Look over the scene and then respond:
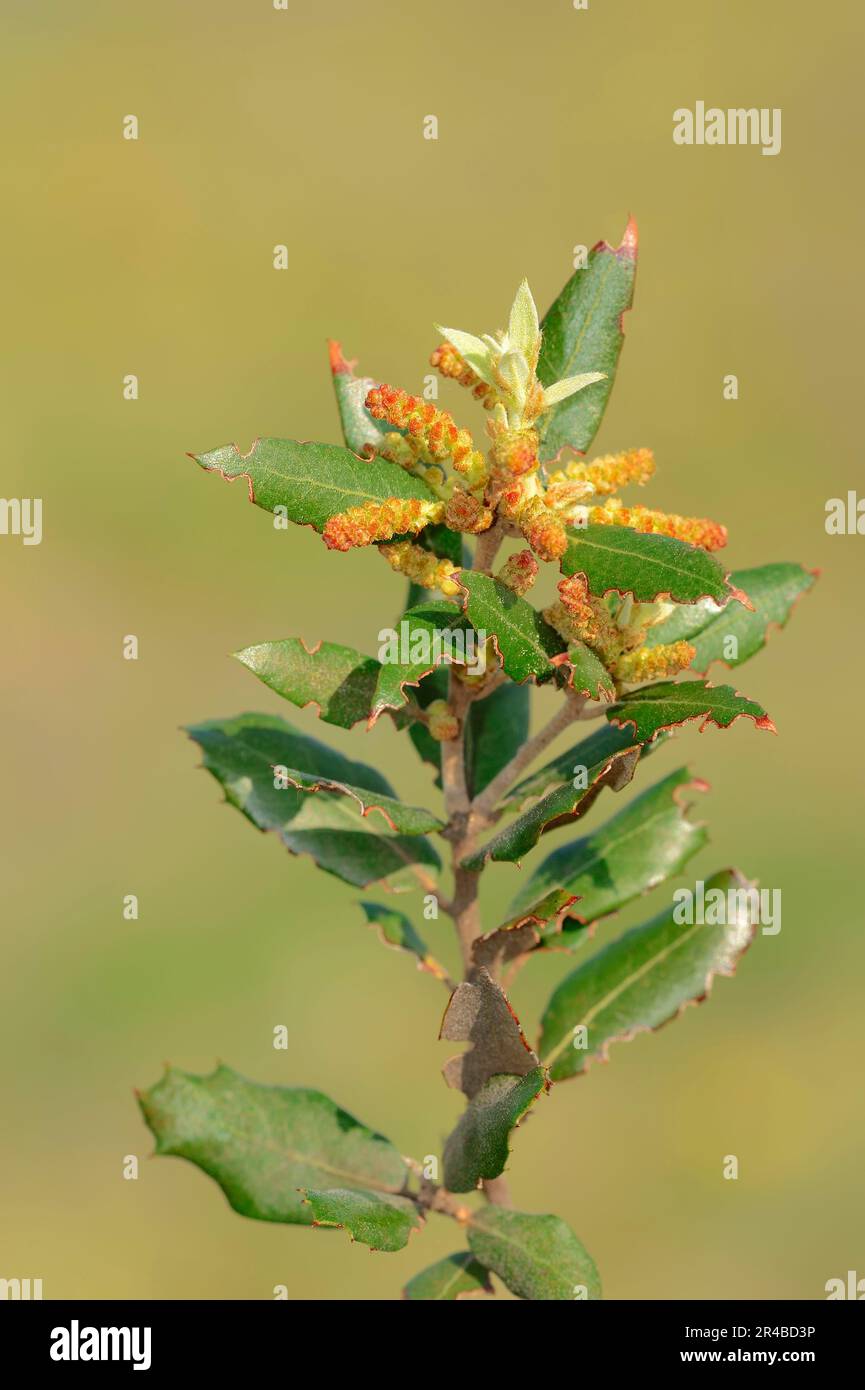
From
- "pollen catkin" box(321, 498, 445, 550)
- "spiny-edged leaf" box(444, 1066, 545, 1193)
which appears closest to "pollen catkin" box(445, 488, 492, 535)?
"pollen catkin" box(321, 498, 445, 550)

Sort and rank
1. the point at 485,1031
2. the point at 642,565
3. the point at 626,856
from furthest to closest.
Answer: the point at 626,856
the point at 485,1031
the point at 642,565

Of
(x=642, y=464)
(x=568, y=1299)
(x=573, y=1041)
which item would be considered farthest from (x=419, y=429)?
(x=568, y=1299)

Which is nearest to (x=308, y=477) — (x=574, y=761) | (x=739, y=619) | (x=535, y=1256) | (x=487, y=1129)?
(x=574, y=761)

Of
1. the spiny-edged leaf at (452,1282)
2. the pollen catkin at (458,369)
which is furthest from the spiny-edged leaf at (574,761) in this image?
the spiny-edged leaf at (452,1282)

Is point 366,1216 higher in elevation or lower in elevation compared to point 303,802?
lower

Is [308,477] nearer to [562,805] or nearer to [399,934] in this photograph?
[562,805]

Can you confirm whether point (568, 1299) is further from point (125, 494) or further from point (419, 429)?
point (125, 494)
